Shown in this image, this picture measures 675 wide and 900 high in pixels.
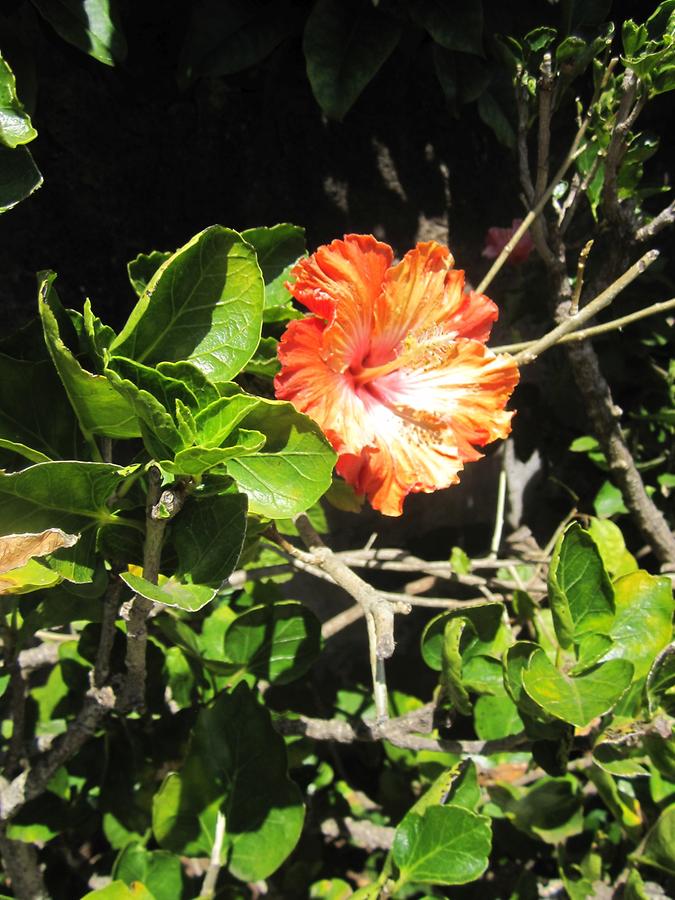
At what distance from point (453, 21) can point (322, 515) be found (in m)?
0.72

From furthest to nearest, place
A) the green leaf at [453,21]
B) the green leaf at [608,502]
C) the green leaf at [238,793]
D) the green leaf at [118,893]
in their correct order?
1. the green leaf at [608,502]
2. the green leaf at [453,21]
3. the green leaf at [238,793]
4. the green leaf at [118,893]

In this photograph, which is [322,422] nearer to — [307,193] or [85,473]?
[85,473]

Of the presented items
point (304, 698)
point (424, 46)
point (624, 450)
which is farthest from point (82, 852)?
point (424, 46)

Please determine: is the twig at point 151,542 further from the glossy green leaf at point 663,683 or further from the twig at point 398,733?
the glossy green leaf at point 663,683

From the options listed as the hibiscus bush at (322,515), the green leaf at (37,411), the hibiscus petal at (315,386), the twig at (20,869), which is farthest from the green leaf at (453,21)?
the twig at (20,869)

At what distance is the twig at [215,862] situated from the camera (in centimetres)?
86

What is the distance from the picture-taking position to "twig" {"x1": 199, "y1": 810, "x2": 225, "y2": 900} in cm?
86

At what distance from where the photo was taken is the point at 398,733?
0.90 m

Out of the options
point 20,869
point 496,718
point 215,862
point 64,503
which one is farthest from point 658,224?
point 20,869

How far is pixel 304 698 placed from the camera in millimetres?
1153

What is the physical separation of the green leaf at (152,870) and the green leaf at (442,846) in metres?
0.27

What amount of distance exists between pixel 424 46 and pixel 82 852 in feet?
4.74

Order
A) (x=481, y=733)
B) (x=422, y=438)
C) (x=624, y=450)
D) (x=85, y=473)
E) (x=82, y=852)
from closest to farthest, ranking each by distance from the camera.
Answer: (x=85, y=473) → (x=422, y=438) → (x=481, y=733) → (x=624, y=450) → (x=82, y=852)

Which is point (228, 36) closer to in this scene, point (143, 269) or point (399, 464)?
point (143, 269)
